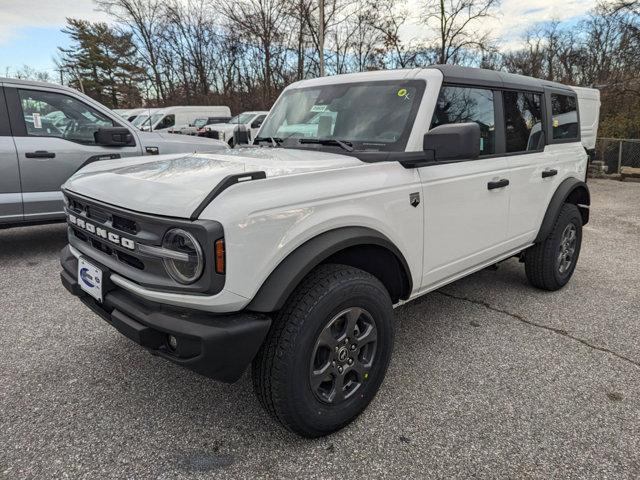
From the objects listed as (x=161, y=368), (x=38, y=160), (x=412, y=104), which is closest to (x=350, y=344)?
(x=161, y=368)

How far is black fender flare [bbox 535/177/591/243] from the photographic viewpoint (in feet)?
12.5

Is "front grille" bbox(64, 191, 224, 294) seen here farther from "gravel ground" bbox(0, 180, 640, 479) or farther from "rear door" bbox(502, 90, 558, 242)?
"rear door" bbox(502, 90, 558, 242)

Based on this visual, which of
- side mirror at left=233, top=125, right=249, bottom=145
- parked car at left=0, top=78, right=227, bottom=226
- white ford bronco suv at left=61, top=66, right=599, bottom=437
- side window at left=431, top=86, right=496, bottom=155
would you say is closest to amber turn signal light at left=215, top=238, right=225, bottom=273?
white ford bronco suv at left=61, top=66, right=599, bottom=437

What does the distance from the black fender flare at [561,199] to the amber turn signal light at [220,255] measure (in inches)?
120

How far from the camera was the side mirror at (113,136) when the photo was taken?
530 cm

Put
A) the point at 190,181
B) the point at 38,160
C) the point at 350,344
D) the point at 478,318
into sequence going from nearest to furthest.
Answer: the point at 190,181 → the point at 350,344 → the point at 478,318 → the point at 38,160

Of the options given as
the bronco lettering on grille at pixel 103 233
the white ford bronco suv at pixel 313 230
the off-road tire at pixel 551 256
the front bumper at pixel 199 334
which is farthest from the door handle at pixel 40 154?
the off-road tire at pixel 551 256

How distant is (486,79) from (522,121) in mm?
578

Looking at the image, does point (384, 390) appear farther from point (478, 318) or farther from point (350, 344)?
point (478, 318)

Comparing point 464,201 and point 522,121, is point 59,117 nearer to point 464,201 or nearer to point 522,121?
point 464,201

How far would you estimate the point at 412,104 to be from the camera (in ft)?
9.01

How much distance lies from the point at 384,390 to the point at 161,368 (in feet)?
4.60

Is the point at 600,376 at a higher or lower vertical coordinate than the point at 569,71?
lower

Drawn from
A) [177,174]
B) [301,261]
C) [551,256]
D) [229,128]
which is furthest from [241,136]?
[229,128]
